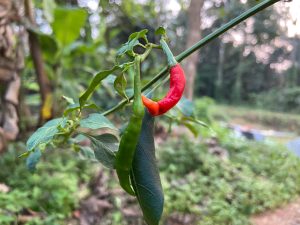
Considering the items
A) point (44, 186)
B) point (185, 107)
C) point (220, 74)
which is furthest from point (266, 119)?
point (185, 107)

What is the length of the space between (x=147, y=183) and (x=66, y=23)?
2499 mm

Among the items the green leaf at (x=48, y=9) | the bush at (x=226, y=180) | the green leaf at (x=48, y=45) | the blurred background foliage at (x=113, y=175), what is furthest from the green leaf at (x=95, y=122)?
the green leaf at (x=48, y=45)

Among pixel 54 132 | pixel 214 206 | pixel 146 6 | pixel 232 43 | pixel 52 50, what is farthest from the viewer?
pixel 232 43

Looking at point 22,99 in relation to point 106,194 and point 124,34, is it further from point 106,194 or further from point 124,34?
point 124,34

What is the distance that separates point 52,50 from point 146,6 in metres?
2.10

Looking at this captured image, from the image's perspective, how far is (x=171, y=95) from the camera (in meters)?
0.56

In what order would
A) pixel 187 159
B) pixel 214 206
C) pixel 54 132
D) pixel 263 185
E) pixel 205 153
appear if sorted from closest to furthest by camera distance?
pixel 54 132
pixel 214 206
pixel 263 185
pixel 187 159
pixel 205 153

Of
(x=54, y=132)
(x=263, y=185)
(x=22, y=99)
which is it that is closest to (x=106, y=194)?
(x=263, y=185)

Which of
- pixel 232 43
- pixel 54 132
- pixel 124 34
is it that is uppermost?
pixel 54 132

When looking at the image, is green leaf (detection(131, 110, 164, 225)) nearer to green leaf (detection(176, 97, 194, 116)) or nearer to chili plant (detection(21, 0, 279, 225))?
chili plant (detection(21, 0, 279, 225))

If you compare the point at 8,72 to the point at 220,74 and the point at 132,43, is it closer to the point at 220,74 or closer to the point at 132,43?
the point at 132,43

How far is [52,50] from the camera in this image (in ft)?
10.2

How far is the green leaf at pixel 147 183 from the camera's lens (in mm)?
598

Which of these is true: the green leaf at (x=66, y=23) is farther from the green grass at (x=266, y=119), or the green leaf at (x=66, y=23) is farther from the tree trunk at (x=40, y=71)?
the green grass at (x=266, y=119)
